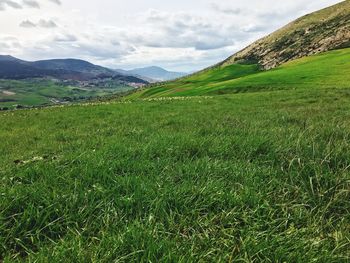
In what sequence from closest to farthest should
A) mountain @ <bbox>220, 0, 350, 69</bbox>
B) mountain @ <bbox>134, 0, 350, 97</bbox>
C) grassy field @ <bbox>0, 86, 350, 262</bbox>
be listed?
1. grassy field @ <bbox>0, 86, 350, 262</bbox>
2. mountain @ <bbox>134, 0, 350, 97</bbox>
3. mountain @ <bbox>220, 0, 350, 69</bbox>

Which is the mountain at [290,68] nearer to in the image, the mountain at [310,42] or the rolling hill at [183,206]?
the mountain at [310,42]

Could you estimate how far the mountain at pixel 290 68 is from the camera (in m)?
55.2

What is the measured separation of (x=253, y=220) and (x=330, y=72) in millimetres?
58785

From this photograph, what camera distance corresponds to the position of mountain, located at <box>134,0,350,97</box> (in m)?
55.2

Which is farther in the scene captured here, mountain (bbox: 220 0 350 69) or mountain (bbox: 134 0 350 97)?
mountain (bbox: 220 0 350 69)

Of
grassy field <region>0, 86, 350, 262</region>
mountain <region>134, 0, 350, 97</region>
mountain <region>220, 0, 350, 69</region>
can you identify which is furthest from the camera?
mountain <region>220, 0, 350, 69</region>

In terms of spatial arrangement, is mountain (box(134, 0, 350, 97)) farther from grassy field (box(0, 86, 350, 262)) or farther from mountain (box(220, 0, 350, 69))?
grassy field (box(0, 86, 350, 262))

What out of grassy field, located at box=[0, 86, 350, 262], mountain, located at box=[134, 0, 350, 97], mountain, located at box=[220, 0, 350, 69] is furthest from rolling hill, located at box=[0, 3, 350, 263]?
mountain, located at box=[220, 0, 350, 69]

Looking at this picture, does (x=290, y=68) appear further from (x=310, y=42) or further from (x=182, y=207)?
(x=310, y=42)

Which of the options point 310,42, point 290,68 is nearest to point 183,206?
point 290,68

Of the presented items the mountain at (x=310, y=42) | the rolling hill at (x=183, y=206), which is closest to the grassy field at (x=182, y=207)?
the rolling hill at (x=183, y=206)

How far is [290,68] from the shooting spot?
240ft

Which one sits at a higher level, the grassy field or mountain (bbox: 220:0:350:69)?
mountain (bbox: 220:0:350:69)

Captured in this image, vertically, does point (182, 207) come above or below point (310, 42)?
below
